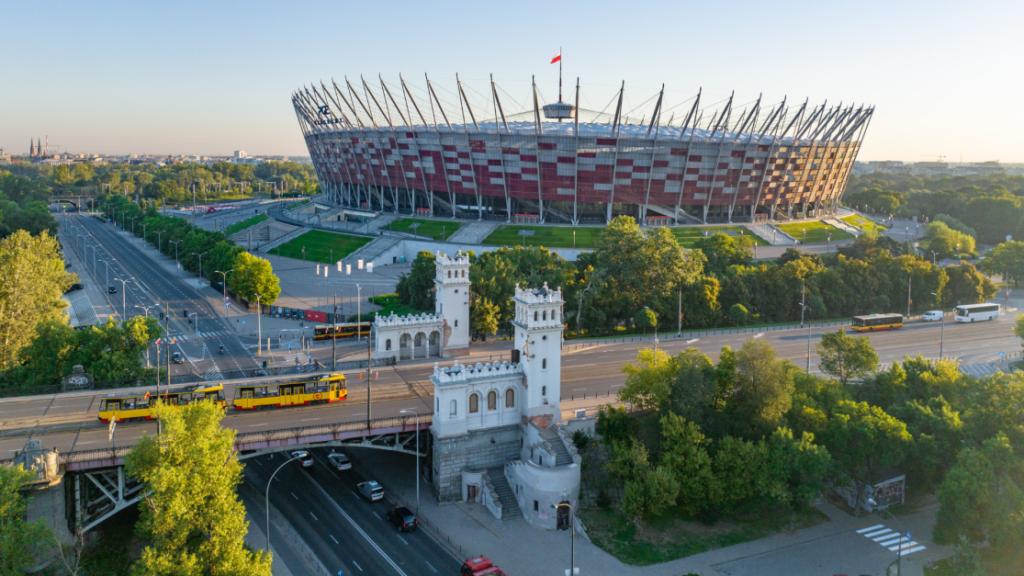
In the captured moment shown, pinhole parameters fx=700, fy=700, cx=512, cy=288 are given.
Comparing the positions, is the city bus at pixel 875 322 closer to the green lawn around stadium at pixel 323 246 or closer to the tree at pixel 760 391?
the tree at pixel 760 391

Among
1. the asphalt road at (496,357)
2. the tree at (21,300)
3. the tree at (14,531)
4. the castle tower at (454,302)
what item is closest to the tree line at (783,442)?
the asphalt road at (496,357)

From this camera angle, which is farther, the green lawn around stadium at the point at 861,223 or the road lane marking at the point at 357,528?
the green lawn around stadium at the point at 861,223

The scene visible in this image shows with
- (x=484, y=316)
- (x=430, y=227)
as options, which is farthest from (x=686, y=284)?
(x=430, y=227)

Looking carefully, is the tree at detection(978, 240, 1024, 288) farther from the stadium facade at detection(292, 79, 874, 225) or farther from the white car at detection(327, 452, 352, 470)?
the white car at detection(327, 452, 352, 470)

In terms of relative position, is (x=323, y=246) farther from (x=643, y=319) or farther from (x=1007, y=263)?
(x=1007, y=263)

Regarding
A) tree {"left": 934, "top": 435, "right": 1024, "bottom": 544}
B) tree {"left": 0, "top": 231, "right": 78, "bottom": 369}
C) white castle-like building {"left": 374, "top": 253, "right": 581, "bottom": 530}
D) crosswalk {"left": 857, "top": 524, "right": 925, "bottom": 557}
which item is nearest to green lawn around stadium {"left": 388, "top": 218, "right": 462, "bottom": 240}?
tree {"left": 0, "top": 231, "right": 78, "bottom": 369}
